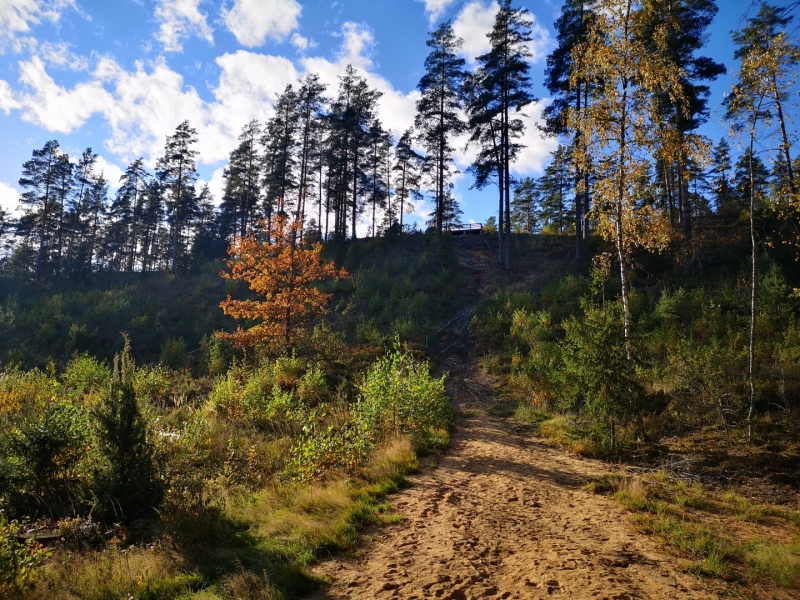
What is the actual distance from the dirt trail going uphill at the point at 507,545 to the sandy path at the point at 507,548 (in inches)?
0.4

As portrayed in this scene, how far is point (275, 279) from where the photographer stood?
17.3 m

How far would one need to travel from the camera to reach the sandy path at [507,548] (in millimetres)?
4008

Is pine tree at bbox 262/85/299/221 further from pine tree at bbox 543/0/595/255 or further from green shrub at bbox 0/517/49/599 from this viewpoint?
green shrub at bbox 0/517/49/599

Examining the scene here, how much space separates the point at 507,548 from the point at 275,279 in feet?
46.8

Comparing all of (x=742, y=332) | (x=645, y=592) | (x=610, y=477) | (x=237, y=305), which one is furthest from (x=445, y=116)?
(x=645, y=592)

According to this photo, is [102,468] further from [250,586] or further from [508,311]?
[508,311]

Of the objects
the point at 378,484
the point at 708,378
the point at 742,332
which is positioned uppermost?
the point at 742,332

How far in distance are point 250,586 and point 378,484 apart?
3.18m

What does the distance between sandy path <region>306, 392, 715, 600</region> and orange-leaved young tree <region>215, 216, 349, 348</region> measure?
36.8ft

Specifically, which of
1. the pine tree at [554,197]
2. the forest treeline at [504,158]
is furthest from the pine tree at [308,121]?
the pine tree at [554,197]

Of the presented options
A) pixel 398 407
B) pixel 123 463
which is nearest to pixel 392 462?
pixel 398 407

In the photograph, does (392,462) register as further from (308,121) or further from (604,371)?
(308,121)

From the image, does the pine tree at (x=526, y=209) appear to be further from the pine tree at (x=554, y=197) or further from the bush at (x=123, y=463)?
the bush at (x=123, y=463)

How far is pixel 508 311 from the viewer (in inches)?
835
